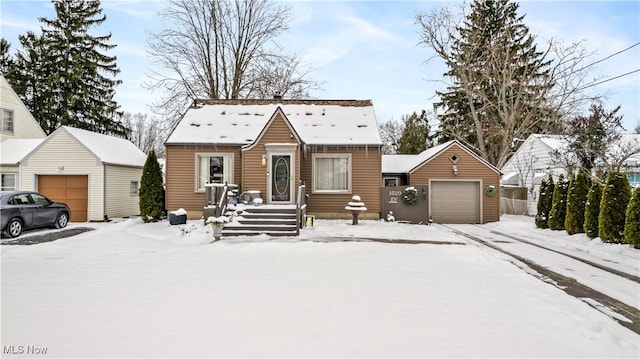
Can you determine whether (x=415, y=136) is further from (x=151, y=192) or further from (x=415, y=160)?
(x=151, y=192)

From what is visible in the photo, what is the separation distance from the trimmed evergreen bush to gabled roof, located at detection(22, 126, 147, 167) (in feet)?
60.9

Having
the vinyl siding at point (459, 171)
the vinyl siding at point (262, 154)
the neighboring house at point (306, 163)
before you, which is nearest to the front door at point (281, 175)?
the vinyl siding at point (262, 154)

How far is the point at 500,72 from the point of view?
25344 millimetres

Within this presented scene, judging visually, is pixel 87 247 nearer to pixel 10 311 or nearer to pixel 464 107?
pixel 10 311

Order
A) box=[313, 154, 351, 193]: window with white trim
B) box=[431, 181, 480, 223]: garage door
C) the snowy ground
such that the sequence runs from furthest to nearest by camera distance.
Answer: box=[431, 181, 480, 223]: garage door → box=[313, 154, 351, 193]: window with white trim → the snowy ground

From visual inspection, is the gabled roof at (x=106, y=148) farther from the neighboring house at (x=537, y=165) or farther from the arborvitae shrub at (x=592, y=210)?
the neighboring house at (x=537, y=165)

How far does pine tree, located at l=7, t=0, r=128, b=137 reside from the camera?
2888 cm

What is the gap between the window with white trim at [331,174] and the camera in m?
15.9

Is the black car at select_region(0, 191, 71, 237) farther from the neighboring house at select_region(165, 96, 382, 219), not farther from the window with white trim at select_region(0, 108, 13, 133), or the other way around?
the window with white trim at select_region(0, 108, 13, 133)

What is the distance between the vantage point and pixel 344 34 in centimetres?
1778

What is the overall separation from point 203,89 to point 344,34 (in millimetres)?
12709

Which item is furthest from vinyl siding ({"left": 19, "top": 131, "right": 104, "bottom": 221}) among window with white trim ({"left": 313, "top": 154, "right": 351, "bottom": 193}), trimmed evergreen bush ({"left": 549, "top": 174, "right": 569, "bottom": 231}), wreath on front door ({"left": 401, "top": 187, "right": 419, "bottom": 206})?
trimmed evergreen bush ({"left": 549, "top": 174, "right": 569, "bottom": 231})

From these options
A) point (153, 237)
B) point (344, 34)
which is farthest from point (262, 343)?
point (344, 34)

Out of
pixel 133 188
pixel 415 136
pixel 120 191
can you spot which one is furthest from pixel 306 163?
pixel 415 136
